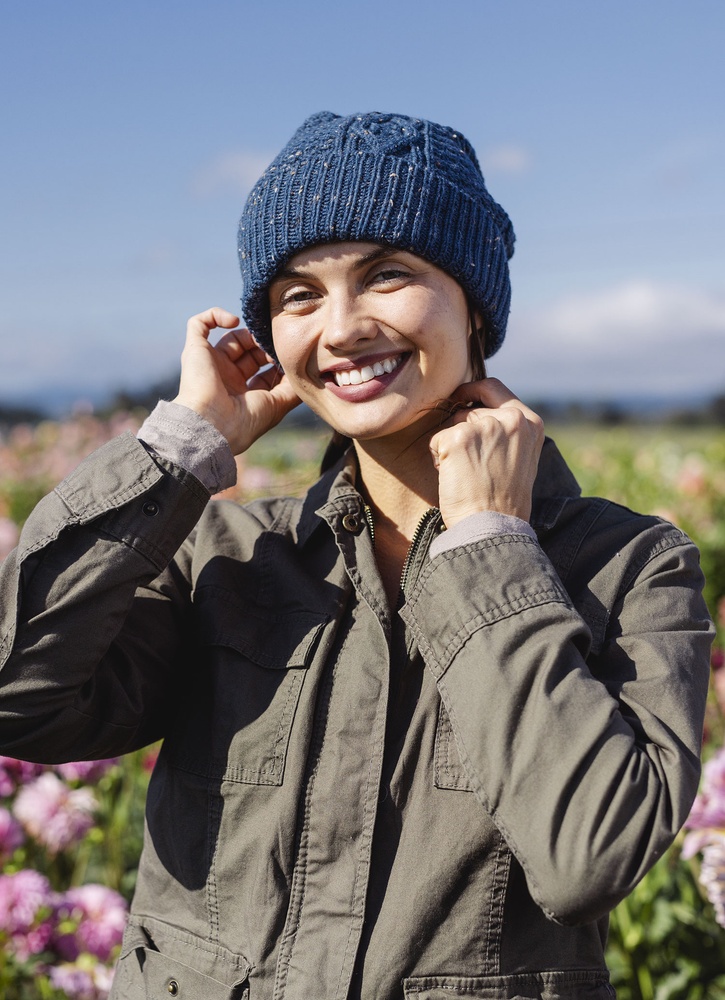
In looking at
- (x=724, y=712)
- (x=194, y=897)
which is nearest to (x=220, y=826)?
(x=194, y=897)

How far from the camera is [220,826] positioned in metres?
1.62

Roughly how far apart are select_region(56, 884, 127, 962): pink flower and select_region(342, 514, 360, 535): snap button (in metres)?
1.44

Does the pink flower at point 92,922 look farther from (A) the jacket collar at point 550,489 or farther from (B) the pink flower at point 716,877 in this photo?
(A) the jacket collar at point 550,489

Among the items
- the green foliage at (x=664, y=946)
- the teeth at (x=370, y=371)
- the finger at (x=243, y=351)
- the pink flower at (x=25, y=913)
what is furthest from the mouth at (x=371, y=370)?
the green foliage at (x=664, y=946)

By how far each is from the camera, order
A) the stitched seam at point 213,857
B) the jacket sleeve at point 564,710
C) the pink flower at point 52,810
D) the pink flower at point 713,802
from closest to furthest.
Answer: the jacket sleeve at point 564,710
the stitched seam at point 213,857
the pink flower at point 713,802
the pink flower at point 52,810

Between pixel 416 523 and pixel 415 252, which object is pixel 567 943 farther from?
pixel 415 252

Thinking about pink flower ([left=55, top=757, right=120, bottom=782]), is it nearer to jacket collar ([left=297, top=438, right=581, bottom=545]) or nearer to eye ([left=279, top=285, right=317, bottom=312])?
jacket collar ([left=297, top=438, right=581, bottom=545])

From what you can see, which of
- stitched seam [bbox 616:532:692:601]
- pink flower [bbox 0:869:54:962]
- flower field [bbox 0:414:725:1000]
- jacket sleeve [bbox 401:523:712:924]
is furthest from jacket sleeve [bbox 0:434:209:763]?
pink flower [bbox 0:869:54:962]

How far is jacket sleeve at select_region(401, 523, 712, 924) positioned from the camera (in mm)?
1306

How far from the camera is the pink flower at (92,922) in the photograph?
8.55ft

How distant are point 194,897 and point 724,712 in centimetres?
254

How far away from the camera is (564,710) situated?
A: 134cm

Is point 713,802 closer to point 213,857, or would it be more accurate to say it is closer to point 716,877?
point 716,877

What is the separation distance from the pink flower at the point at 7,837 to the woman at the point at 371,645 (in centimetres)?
116
